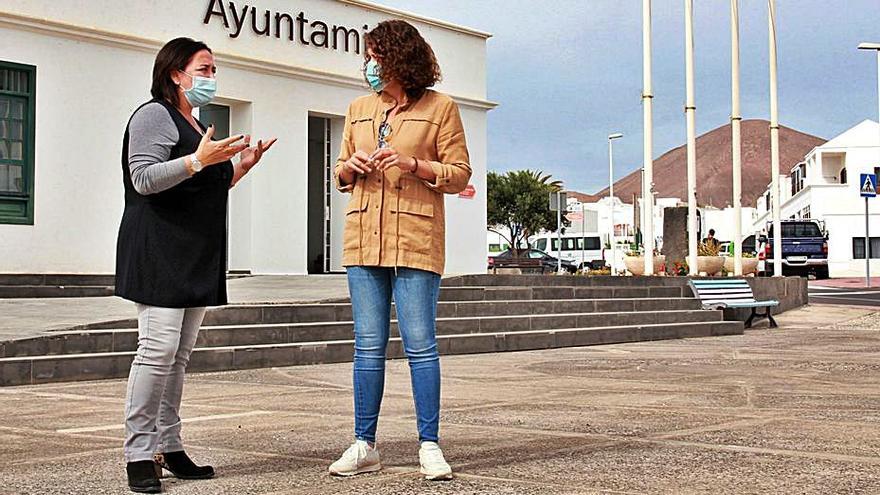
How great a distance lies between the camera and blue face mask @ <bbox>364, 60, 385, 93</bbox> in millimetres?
4574

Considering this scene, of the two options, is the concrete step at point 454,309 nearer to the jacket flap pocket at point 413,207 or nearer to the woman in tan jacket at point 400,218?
the woman in tan jacket at point 400,218

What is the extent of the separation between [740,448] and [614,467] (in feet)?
2.81

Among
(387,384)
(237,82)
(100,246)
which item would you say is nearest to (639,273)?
(237,82)

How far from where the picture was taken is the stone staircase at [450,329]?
8.80 meters

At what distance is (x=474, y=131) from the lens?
2269 cm

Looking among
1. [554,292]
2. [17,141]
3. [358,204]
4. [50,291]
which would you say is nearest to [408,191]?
[358,204]

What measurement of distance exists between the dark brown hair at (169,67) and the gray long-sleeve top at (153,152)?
0.08m

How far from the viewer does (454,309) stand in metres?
13.4

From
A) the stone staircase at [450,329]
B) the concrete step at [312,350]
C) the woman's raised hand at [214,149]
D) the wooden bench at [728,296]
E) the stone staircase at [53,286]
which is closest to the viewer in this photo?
the woman's raised hand at [214,149]

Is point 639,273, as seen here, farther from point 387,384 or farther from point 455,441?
point 455,441

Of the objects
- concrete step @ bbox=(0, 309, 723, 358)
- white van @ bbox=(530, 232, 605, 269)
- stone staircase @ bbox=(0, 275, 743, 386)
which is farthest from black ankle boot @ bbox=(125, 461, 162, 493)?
white van @ bbox=(530, 232, 605, 269)

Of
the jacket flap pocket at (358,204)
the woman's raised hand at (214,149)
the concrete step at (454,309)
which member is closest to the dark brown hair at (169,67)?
the woman's raised hand at (214,149)

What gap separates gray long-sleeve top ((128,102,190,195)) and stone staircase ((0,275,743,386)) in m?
4.55

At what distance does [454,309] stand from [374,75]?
8.99m
